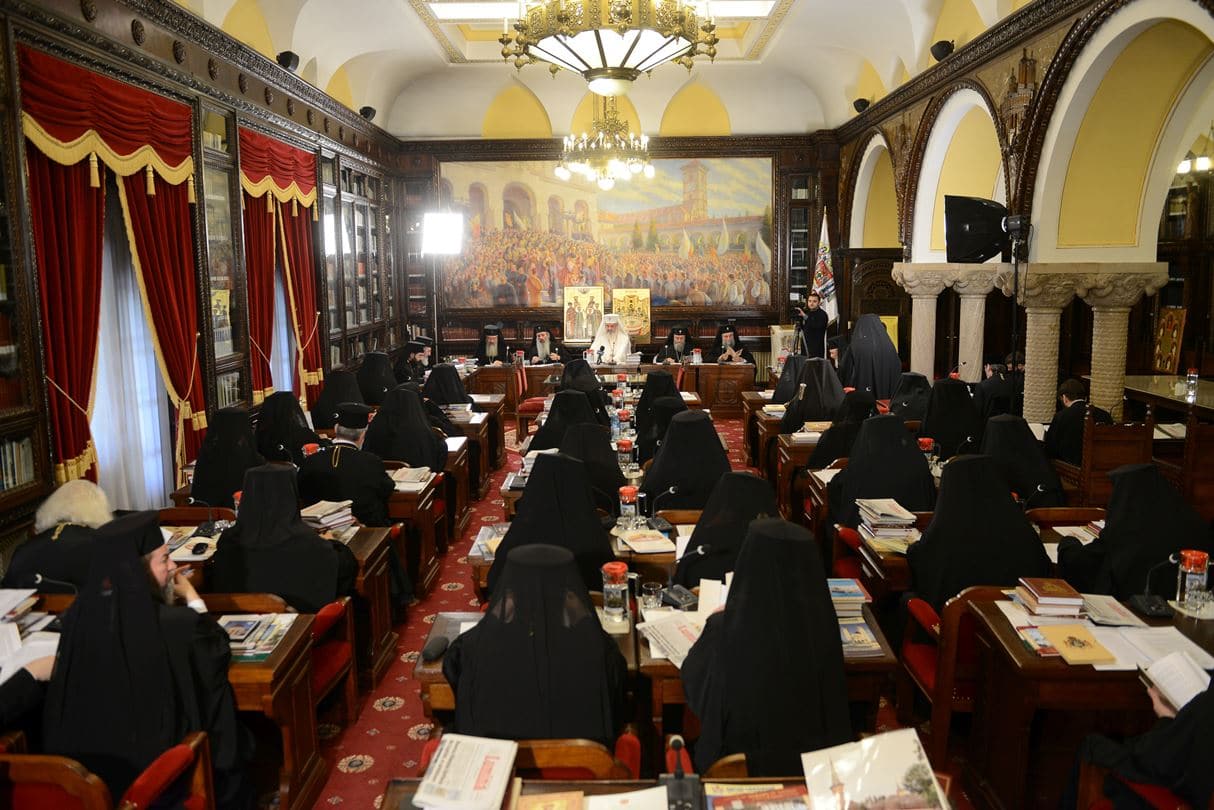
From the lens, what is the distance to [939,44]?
1173 cm

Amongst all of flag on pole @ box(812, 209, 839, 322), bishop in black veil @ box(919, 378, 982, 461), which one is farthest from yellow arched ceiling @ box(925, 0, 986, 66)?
bishop in black veil @ box(919, 378, 982, 461)

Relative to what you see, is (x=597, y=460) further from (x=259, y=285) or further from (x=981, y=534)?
(x=259, y=285)

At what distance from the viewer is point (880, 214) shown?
683 inches

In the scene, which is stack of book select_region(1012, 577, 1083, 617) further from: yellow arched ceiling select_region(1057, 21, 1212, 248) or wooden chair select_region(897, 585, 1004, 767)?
yellow arched ceiling select_region(1057, 21, 1212, 248)

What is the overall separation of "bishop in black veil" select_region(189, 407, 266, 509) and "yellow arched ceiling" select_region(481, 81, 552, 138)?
1248 centimetres

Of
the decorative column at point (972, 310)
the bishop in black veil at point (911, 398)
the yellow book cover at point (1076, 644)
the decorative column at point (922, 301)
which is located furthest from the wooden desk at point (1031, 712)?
the decorative column at point (922, 301)

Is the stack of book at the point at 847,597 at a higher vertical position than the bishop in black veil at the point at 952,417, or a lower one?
lower

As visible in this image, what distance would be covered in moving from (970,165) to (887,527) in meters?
8.80

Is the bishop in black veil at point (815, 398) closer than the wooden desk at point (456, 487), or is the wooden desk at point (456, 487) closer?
the wooden desk at point (456, 487)

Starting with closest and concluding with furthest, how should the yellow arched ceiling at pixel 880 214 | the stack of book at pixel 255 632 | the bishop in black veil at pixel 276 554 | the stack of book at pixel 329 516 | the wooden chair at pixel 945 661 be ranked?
the stack of book at pixel 255 632
the wooden chair at pixel 945 661
the bishop in black veil at pixel 276 554
the stack of book at pixel 329 516
the yellow arched ceiling at pixel 880 214

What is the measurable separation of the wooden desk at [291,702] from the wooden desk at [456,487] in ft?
13.4

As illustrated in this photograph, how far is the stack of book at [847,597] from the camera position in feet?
15.5

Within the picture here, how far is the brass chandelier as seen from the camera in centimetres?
695

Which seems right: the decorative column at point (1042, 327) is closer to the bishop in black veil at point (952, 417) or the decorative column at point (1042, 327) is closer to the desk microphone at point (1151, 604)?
the bishop in black veil at point (952, 417)
